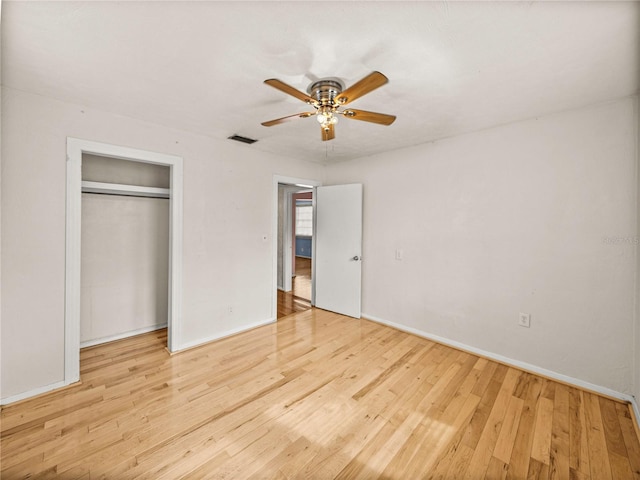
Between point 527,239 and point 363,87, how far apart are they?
217 cm

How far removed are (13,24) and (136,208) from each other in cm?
216

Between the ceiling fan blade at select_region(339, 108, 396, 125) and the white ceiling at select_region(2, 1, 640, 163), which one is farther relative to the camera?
the ceiling fan blade at select_region(339, 108, 396, 125)

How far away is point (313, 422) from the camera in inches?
72.2

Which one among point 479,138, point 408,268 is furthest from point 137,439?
point 479,138

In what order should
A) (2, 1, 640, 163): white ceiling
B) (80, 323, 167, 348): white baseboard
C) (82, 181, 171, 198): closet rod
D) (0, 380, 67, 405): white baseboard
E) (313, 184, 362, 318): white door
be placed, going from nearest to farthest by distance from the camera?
(2, 1, 640, 163): white ceiling, (0, 380, 67, 405): white baseboard, (82, 181, 171, 198): closet rod, (80, 323, 167, 348): white baseboard, (313, 184, 362, 318): white door

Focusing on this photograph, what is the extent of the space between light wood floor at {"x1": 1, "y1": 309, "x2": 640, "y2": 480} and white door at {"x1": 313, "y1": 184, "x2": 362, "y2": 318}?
51.1 inches

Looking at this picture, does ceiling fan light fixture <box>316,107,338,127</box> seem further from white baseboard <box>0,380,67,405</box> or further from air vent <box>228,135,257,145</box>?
white baseboard <box>0,380,67,405</box>

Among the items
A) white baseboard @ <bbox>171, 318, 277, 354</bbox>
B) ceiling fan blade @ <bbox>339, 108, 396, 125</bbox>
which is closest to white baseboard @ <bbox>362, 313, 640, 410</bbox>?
white baseboard @ <bbox>171, 318, 277, 354</bbox>

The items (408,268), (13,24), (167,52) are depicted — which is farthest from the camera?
(408,268)

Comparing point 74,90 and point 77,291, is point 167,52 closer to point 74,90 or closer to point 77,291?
point 74,90

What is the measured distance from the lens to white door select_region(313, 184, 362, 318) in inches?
153

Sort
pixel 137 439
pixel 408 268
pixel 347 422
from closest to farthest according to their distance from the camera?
pixel 137 439
pixel 347 422
pixel 408 268

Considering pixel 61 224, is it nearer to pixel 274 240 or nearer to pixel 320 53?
pixel 274 240

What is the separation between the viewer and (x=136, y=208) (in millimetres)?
3258
